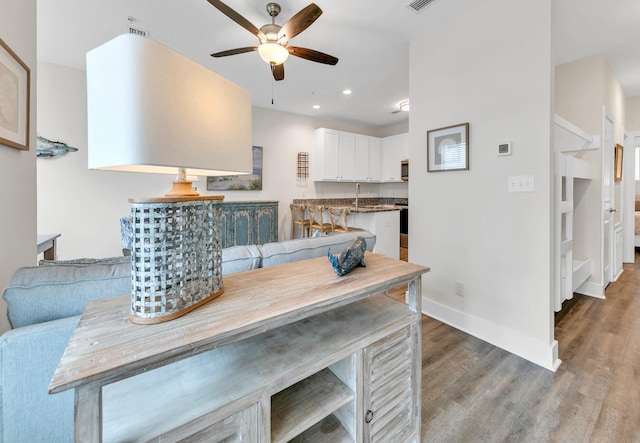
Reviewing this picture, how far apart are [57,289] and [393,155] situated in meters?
5.71

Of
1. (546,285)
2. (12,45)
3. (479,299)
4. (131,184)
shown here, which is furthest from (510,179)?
(131,184)

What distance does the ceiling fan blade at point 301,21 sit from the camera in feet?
5.89

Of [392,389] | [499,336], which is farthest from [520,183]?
[392,389]

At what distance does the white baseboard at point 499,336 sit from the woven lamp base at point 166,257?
2.24 meters

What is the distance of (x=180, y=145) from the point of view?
0.68 meters

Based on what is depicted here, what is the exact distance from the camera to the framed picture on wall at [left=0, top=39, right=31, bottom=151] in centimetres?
123

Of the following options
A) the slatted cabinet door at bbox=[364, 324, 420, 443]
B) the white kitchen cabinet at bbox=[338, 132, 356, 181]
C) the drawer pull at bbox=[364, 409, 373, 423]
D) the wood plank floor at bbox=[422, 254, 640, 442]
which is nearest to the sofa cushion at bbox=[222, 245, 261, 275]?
the slatted cabinet door at bbox=[364, 324, 420, 443]

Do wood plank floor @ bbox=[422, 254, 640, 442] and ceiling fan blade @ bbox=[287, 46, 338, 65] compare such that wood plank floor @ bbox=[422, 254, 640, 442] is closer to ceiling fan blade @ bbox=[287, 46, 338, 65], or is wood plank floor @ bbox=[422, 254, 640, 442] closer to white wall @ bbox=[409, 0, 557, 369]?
white wall @ bbox=[409, 0, 557, 369]

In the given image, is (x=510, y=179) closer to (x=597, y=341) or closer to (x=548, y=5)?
(x=548, y=5)

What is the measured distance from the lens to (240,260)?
4.18 ft

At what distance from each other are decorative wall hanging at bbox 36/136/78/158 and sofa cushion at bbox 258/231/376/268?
356 centimetres

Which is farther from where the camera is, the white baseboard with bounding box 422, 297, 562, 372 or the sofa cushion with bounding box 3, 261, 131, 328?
the white baseboard with bounding box 422, 297, 562, 372

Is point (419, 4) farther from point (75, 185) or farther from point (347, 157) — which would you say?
point (75, 185)

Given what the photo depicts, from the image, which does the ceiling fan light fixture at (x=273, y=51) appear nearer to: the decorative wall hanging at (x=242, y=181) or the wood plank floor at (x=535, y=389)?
the decorative wall hanging at (x=242, y=181)
